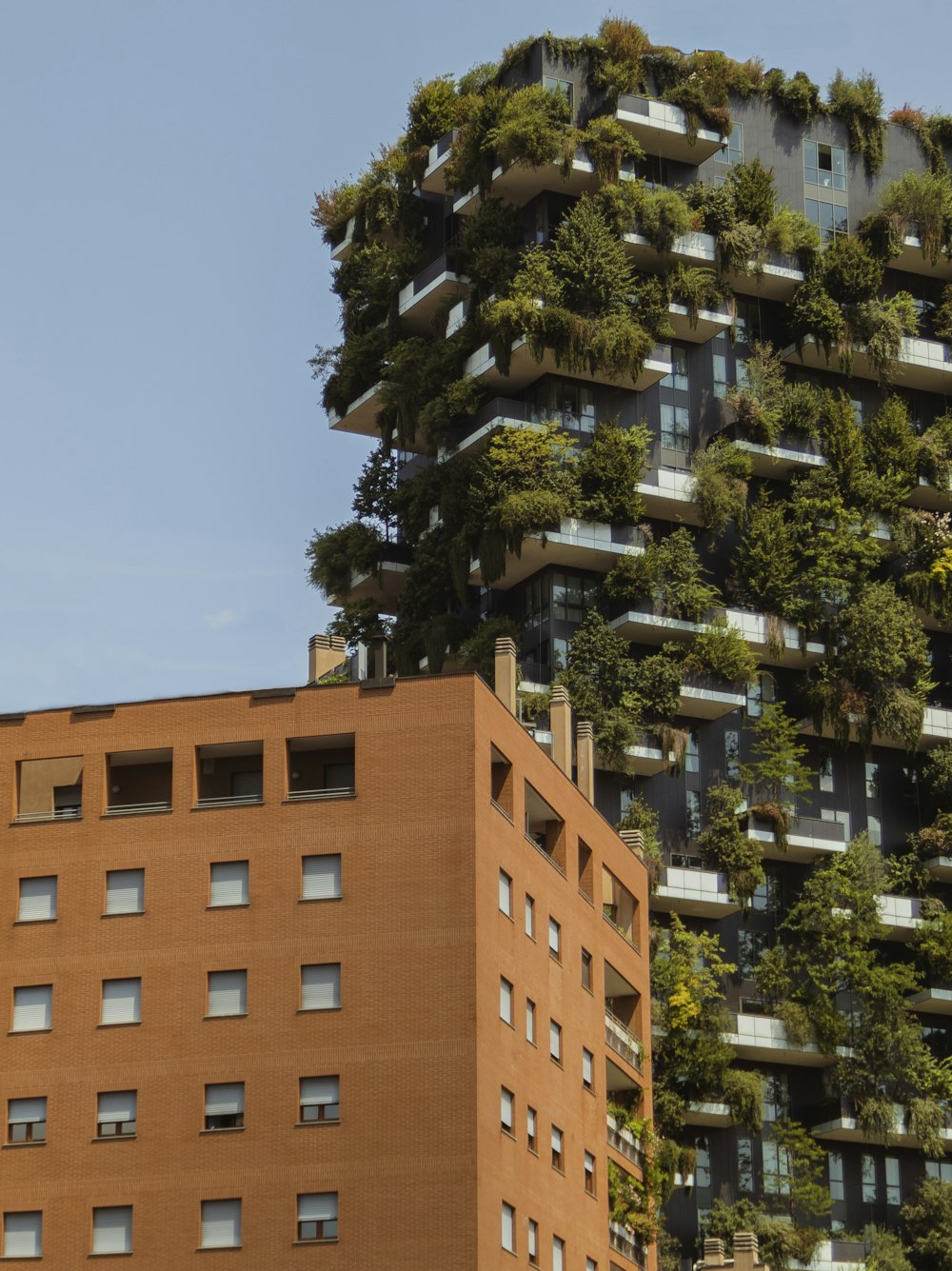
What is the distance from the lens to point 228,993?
69000 mm

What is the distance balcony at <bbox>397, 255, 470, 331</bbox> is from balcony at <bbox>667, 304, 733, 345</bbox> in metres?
8.15

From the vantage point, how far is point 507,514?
97000 millimetres

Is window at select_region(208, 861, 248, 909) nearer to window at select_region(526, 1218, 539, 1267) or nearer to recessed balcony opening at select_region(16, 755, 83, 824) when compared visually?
recessed balcony opening at select_region(16, 755, 83, 824)

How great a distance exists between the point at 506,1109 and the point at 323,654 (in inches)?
977

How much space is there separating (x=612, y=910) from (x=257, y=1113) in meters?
21.1

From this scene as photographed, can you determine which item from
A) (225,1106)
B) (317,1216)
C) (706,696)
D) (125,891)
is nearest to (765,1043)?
(706,696)

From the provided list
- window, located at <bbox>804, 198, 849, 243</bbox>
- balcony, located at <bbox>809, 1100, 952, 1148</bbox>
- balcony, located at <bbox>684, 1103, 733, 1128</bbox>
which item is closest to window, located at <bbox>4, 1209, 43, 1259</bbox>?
balcony, located at <bbox>684, 1103, 733, 1128</bbox>

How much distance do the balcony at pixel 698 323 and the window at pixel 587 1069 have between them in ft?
116

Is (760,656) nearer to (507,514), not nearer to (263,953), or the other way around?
(507,514)

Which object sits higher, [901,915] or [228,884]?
[901,915]

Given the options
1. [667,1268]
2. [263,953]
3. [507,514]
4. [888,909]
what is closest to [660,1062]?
[667,1268]

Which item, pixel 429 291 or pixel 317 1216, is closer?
pixel 317 1216

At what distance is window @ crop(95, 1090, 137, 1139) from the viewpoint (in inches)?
2682

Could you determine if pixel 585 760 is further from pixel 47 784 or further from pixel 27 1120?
pixel 27 1120
